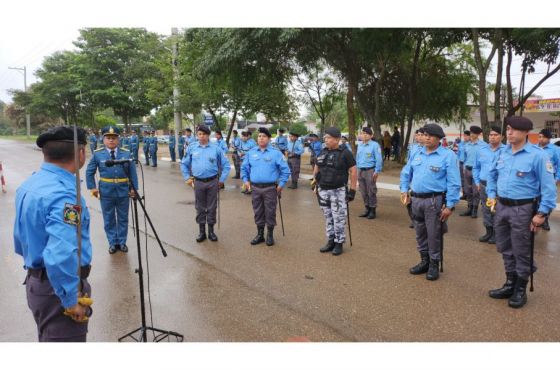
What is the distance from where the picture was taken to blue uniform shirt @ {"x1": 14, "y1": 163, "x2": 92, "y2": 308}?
2371mm

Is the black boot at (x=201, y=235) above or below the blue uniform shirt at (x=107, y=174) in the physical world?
below

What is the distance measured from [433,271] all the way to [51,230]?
167 inches

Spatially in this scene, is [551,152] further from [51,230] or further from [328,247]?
[51,230]

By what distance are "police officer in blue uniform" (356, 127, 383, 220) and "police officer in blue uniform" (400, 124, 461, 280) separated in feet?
11.1

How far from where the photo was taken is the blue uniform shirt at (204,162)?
21.7ft

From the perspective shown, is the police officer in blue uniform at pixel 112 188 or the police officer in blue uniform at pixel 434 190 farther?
the police officer in blue uniform at pixel 112 188

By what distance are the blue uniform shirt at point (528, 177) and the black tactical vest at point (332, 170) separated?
6.77 feet

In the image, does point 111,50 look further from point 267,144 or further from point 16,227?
point 16,227

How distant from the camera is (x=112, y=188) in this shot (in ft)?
20.0

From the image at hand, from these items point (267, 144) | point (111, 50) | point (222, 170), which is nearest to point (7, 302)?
point (222, 170)

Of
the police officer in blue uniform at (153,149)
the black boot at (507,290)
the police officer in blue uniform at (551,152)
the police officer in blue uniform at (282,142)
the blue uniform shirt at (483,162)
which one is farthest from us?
the police officer in blue uniform at (153,149)

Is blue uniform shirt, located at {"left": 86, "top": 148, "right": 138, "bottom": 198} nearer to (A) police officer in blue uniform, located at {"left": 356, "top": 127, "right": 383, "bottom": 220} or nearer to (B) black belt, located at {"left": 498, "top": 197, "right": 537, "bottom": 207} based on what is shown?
(A) police officer in blue uniform, located at {"left": 356, "top": 127, "right": 383, "bottom": 220}

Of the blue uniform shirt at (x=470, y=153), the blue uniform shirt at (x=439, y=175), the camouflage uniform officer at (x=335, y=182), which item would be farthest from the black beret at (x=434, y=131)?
the blue uniform shirt at (x=470, y=153)

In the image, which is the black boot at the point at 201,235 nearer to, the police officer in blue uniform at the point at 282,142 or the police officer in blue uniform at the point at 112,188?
the police officer in blue uniform at the point at 112,188
